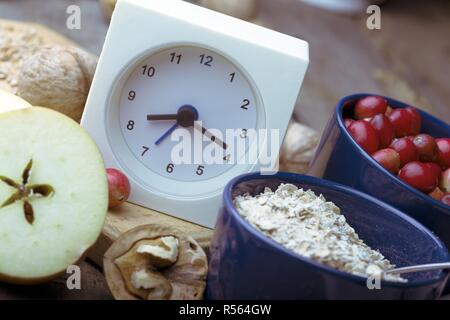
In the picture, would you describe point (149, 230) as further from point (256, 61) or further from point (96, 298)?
point (256, 61)

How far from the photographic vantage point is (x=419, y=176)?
1.05 m

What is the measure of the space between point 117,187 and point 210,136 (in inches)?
6.8

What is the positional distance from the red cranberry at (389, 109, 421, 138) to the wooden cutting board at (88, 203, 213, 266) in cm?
36

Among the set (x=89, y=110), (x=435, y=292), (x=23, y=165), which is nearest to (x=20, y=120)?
(x=23, y=165)

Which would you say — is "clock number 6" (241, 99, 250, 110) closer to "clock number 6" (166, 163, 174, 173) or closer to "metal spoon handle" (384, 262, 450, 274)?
"clock number 6" (166, 163, 174, 173)

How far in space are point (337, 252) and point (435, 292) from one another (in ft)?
0.43

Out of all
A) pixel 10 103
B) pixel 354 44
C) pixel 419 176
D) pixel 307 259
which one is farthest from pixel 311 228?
pixel 354 44

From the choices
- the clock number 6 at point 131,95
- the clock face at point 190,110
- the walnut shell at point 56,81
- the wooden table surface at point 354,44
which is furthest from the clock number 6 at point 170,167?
the wooden table surface at point 354,44

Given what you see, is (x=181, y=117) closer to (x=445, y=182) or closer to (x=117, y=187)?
(x=117, y=187)

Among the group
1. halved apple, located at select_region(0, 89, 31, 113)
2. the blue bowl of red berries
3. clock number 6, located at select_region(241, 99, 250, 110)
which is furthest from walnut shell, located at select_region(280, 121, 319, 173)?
halved apple, located at select_region(0, 89, 31, 113)

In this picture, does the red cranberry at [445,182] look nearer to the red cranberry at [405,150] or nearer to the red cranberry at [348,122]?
the red cranberry at [405,150]

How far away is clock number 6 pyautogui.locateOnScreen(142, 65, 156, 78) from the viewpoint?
1.13 meters

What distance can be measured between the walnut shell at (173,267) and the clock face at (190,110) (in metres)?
0.22

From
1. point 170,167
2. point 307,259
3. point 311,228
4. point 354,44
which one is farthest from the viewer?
point 354,44
